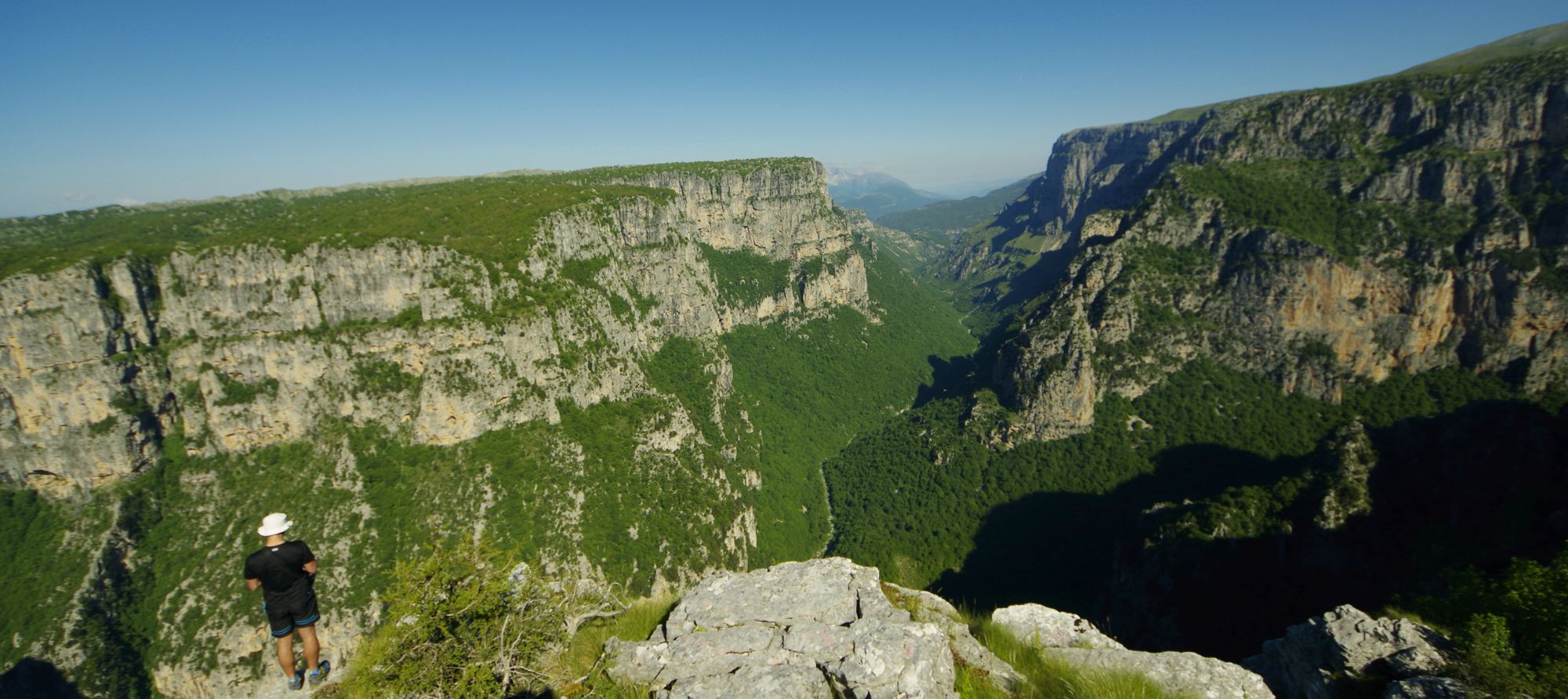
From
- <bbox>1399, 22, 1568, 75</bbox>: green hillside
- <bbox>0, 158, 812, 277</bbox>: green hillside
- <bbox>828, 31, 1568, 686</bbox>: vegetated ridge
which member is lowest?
<bbox>828, 31, 1568, 686</bbox>: vegetated ridge

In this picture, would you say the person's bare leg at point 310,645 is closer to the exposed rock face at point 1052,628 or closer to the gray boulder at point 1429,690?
the exposed rock face at point 1052,628

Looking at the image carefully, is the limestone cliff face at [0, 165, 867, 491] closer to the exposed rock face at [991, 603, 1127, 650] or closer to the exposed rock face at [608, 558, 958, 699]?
the exposed rock face at [608, 558, 958, 699]

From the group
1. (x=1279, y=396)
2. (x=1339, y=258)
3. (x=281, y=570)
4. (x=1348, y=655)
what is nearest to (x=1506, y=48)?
(x=1339, y=258)

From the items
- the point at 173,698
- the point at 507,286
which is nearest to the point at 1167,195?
the point at 507,286

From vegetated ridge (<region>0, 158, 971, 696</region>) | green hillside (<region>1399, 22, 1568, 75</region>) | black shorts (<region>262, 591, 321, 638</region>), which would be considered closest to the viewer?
black shorts (<region>262, 591, 321, 638</region>)

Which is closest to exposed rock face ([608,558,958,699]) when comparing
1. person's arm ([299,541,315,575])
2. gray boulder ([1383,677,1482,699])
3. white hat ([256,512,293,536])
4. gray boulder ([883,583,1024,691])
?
gray boulder ([883,583,1024,691])

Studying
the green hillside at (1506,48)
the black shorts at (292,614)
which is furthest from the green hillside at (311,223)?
the green hillside at (1506,48)

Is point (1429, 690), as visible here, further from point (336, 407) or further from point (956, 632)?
point (336, 407)
